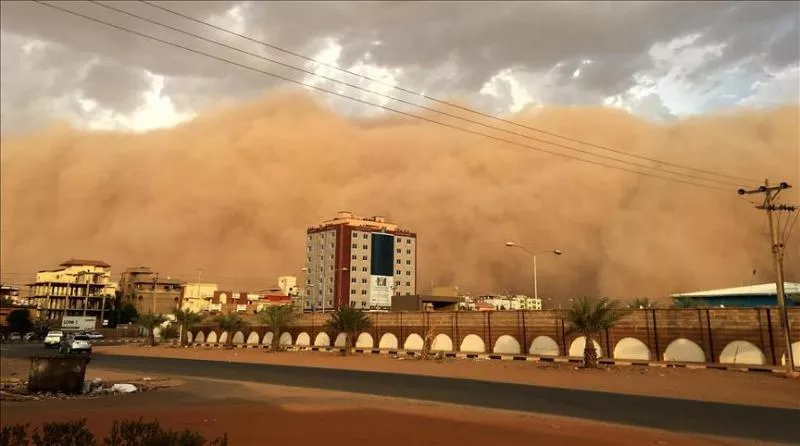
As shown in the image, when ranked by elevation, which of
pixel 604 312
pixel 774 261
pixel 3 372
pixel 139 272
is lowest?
pixel 3 372

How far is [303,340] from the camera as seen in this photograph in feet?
184

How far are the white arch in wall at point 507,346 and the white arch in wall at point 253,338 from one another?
31726 millimetres

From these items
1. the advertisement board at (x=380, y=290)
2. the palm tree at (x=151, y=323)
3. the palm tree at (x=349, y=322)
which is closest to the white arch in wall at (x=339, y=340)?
the palm tree at (x=349, y=322)

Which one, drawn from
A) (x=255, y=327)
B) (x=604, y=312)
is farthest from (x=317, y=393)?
(x=255, y=327)

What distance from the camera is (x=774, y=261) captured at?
85.6 ft

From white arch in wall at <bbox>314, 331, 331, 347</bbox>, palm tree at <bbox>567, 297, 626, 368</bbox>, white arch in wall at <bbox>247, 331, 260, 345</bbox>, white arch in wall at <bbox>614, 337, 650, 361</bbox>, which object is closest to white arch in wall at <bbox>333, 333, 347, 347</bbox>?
white arch in wall at <bbox>314, 331, 331, 347</bbox>

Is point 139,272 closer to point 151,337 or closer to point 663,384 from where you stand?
point 151,337

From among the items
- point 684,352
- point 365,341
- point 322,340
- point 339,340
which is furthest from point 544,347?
point 322,340

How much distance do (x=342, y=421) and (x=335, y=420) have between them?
0.22 meters

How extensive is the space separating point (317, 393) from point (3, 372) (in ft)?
60.5

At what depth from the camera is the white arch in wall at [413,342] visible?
44506mm

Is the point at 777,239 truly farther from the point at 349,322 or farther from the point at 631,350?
the point at 349,322

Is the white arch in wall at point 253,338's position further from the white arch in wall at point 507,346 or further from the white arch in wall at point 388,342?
the white arch in wall at point 507,346

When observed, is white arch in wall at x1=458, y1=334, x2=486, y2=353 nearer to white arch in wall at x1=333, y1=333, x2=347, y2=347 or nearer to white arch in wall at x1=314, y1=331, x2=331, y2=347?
white arch in wall at x1=333, y1=333, x2=347, y2=347
